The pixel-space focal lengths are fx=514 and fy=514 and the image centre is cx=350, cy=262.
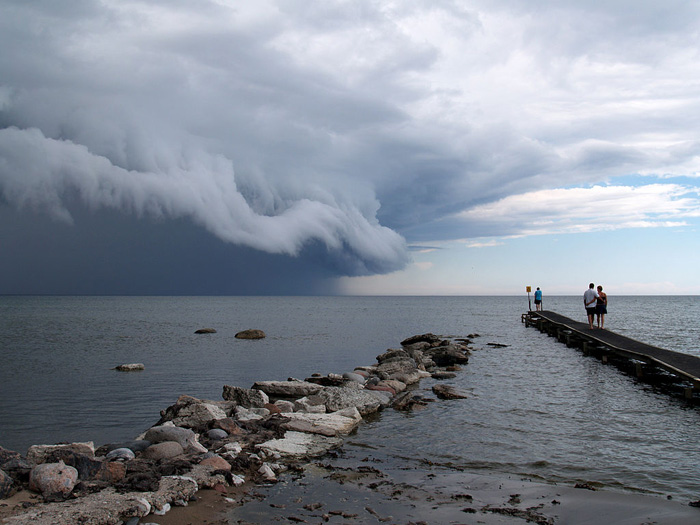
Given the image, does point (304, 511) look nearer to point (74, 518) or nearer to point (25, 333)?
point (74, 518)

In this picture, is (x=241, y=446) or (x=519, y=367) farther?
(x=519, y=367)

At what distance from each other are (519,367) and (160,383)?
14709 millimetres

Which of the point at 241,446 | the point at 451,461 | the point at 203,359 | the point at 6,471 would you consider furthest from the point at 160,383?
the point at 451,461

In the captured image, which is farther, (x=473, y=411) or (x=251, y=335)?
(x=251, y=335)

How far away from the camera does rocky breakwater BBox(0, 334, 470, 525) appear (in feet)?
21.7

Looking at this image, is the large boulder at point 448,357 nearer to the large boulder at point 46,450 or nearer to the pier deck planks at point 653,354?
the pier deck planks at point 653,354

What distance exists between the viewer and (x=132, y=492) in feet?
23.0

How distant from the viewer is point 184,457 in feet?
28.1

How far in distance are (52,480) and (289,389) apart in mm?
9055

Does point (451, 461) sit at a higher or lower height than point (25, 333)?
higher

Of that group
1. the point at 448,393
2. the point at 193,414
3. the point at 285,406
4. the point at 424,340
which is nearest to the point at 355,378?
the point at 448,393

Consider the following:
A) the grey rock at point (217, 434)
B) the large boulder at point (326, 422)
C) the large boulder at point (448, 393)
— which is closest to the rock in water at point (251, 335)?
the large boulder at point (448, 393)

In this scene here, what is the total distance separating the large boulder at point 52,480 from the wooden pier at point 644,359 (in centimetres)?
1573

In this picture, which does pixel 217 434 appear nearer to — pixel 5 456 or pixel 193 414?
pixel 193 414
